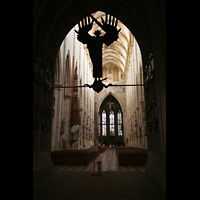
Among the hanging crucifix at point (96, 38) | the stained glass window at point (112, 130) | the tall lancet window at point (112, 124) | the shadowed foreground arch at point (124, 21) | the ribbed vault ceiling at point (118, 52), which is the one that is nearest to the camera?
the shadowed foreground arch at point (124, 21)

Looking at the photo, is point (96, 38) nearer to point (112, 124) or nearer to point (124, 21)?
point (124, 21)

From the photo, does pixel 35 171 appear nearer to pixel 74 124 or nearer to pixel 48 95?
pixel 48 95

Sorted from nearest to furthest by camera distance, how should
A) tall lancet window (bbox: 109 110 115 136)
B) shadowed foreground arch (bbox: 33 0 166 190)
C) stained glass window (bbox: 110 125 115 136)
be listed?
shadowed foreground arch (bbox: 33 0 166 190), stained glass window (bbox: 110 125 115 136), tall lancet window (bbox: 109 110 115 136)

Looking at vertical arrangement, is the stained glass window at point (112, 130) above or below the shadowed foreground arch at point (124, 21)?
below

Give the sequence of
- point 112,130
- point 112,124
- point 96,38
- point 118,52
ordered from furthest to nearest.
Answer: point 112,124 → point 112,130 → point 118,52 → point 96,38

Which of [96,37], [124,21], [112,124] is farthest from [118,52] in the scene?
[96,37]

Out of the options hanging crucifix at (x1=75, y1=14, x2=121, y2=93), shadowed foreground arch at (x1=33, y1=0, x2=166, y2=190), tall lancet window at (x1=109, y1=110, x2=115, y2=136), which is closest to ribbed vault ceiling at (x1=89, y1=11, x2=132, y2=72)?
tall lancet window at (x1=109, y1=110, x2=115, y2=136)

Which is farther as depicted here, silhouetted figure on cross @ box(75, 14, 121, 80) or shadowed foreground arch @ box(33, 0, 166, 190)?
silhouetted figure on cross @ box(75, 14, 121, 80)

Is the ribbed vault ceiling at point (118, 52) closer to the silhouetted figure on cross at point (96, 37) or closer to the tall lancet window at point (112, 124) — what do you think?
the tall lancet window at point (112, 124)

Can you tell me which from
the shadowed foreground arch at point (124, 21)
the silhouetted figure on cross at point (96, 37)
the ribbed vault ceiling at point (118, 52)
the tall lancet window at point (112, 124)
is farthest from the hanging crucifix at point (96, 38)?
the tall lancet window at point (112, 124)

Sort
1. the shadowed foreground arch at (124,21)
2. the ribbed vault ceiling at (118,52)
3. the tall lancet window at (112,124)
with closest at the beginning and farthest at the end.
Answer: the shadowed foreground arch at (124,21) → the ribbed vault ceiling at (118,52) → the tall lancet window at (112,124)

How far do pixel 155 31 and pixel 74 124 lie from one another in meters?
12.6

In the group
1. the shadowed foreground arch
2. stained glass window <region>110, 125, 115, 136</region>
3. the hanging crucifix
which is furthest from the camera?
stained glass window <region>110, 125, 115, 136</region>

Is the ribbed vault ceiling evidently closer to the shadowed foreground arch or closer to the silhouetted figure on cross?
the shadowed foreground arch
